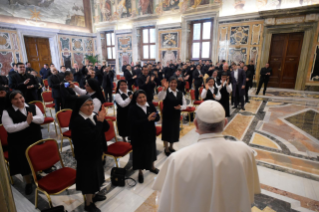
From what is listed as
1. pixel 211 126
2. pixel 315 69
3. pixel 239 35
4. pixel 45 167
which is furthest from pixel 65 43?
pixel 315 69

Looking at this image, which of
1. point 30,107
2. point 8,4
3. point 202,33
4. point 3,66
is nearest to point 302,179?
point 30,107

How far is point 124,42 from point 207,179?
53.2ft

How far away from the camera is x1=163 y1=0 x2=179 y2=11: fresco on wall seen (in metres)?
12.6

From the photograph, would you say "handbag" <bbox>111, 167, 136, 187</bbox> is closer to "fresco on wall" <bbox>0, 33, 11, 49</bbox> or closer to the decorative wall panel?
the decorative wall panel

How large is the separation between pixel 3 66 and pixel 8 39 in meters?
1.72

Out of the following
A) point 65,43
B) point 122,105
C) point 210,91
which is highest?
point 65,43

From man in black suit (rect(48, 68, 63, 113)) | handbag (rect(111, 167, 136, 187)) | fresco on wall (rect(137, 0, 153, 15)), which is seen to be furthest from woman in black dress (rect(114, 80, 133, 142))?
fresco on wall (rect(137, 0, 153, 15))

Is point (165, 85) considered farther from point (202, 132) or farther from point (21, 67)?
point (21, 67)

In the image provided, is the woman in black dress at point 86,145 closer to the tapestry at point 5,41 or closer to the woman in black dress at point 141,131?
the woman in black dress at point 141,131

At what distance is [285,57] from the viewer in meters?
10.6

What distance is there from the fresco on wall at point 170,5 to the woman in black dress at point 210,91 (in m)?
9.79

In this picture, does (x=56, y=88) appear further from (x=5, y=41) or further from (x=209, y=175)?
(x=5, y=41)

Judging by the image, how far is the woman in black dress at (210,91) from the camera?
16.6 ft

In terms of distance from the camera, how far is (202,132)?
1.28 metres
